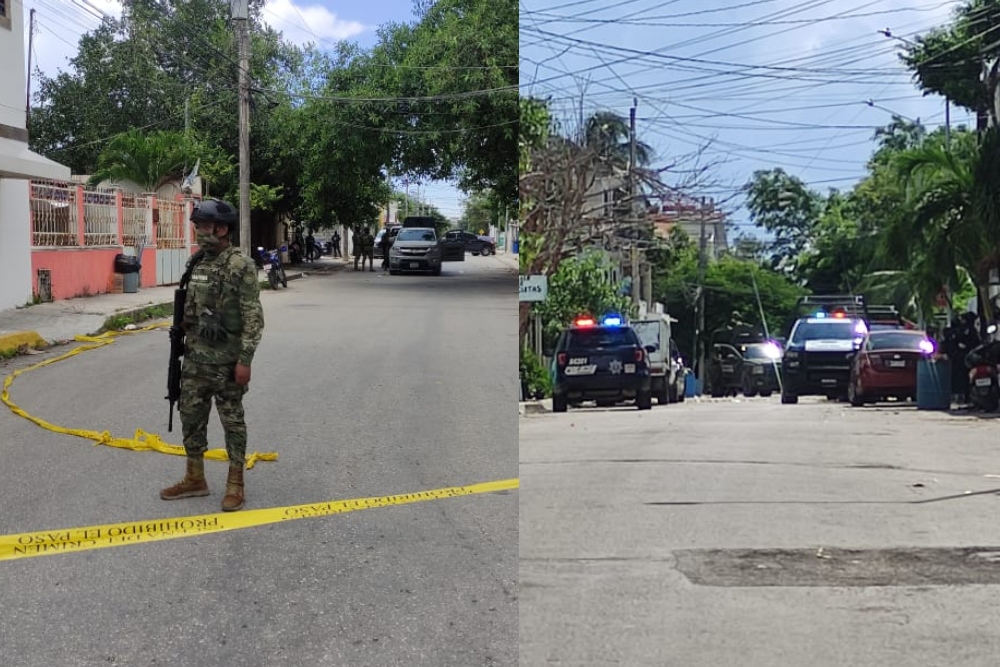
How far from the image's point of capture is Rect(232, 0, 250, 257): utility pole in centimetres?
760

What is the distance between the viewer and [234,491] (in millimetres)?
4090

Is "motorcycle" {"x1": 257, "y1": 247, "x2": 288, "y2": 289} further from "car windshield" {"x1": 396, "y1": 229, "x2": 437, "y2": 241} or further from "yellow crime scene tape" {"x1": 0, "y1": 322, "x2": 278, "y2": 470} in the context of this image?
"yellow crime scene tape" {"x1": 0, "y1": 322, "x2": 278, "y2": 470}

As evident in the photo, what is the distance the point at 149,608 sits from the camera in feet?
9.85

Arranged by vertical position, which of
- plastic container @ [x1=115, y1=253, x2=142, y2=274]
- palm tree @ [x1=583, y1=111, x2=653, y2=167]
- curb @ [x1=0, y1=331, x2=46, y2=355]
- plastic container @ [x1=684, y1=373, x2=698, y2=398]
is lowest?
curb @ [x1=0, y1=331, x2=46, y2=355]

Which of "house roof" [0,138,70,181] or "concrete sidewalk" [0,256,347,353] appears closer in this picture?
"house roof" [0,138,70,181]

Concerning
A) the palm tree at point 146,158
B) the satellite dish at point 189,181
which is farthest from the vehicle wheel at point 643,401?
the satellite dish at point 189,181

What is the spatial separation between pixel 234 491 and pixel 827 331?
10.5 ft

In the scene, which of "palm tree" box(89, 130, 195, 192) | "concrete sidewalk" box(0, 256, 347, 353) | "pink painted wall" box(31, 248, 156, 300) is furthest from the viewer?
"pink painted wall" box(31, 248, 156, 300)

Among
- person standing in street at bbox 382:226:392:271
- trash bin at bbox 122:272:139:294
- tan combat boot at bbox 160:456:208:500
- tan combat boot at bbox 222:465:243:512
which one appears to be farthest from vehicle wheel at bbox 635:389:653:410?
person standing in street at bbox 382:226:392:271

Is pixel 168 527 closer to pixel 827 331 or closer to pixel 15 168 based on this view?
pixel 827 331

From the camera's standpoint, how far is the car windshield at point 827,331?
1.33 meters

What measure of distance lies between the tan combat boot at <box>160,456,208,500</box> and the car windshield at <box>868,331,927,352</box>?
3.41 metres

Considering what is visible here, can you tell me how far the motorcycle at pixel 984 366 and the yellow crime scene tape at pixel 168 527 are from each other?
3092 mm

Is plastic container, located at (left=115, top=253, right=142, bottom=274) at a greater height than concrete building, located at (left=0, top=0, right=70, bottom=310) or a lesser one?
lesser
